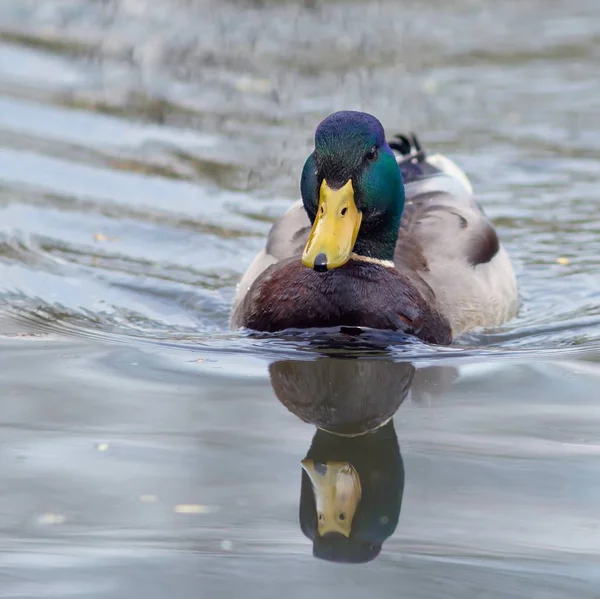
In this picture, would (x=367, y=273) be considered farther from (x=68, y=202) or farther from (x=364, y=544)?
(x=68, y=202)

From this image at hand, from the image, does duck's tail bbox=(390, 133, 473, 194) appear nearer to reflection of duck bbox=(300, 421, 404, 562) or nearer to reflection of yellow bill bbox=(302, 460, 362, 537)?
reflection of duck bbox=(300, 421, 404, 562)

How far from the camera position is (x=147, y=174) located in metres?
8.91

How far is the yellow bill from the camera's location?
5.20 metres

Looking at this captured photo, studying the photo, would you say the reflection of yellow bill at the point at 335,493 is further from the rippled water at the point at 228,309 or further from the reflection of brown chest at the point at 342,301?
the reflection of brown chest at the point at 342,301

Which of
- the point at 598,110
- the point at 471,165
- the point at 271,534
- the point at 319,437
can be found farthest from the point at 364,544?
the point at 598,110

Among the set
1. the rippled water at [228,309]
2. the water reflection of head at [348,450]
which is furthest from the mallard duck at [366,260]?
the water reflection of head at [348,450]

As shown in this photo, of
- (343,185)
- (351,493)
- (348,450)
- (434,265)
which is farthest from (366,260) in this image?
(351,493)

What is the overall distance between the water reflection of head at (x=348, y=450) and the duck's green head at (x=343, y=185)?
0.45 m

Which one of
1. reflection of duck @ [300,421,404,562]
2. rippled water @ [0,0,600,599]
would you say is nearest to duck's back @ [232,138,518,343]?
rippled water @ [0,0,600,599]

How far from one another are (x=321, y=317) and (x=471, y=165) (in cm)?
438

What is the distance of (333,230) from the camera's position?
5.29 meters

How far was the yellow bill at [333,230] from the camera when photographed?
5.20 m

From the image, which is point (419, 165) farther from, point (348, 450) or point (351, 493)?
point (351, 493)

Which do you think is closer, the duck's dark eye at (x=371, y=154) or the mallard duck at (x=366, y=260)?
the mallard duck at (x=366, y=260)
